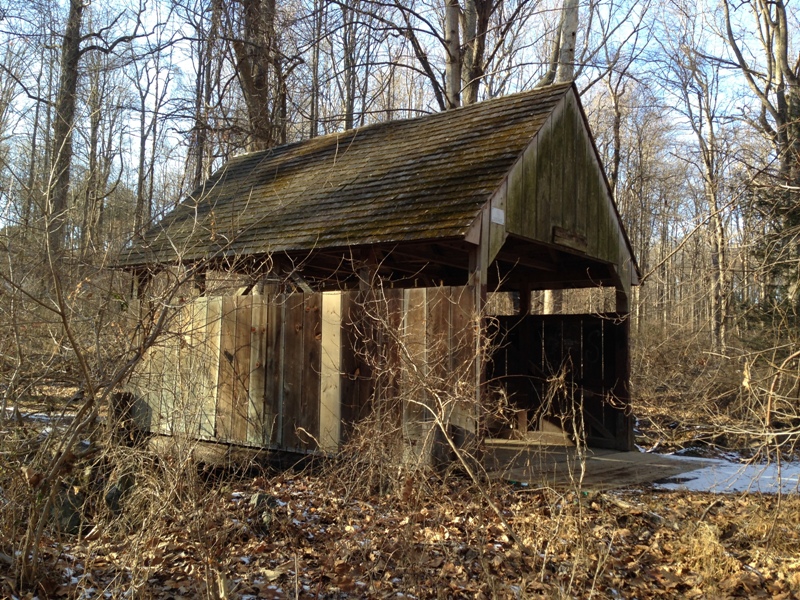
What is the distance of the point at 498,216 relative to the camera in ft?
25.3

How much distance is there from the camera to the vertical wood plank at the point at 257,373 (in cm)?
855

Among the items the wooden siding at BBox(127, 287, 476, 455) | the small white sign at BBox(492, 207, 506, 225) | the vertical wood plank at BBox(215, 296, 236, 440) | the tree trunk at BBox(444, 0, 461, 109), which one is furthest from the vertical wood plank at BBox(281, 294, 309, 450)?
the tree trunk at BBox(444, 0, 461, 109)

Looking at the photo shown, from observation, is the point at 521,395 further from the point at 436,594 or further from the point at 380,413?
the point at 436,594

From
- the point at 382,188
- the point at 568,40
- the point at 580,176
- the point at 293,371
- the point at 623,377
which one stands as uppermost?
the point at 568,40

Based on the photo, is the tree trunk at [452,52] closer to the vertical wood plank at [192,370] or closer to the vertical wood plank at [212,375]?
the vertical wood plank at [212,375]

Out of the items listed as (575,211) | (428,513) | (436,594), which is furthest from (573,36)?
(436,594)

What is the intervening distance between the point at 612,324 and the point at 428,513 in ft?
17.1

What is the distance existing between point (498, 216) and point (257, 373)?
3.66 meters

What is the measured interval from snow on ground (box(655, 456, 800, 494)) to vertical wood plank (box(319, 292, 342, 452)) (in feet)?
12.2

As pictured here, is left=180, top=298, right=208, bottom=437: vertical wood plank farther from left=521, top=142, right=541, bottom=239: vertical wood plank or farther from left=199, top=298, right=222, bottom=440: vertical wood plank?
left=521, top=142, right=541, bottom=239: vertical wood plank

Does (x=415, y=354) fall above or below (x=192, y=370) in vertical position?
above

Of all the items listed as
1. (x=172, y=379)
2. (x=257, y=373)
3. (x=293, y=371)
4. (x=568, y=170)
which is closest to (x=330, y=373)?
(x=293, y=371)

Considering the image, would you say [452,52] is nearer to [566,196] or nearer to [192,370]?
[566,196]

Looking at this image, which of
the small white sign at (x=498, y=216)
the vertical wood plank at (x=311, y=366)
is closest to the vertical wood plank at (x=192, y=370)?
the vertical wood plank at (x=311, y=366)
